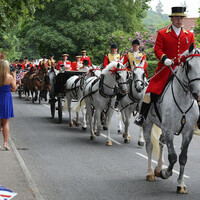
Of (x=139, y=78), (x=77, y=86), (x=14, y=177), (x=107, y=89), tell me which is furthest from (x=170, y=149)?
(x=77, y=86)

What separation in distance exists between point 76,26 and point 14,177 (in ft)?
122

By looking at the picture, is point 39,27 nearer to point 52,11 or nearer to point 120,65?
point 52,11

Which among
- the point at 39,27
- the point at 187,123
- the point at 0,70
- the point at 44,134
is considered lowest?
the point at 44,134

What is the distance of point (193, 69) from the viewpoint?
6.96m

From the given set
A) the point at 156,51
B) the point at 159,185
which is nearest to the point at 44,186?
the point at 159,185

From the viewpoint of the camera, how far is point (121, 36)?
3666 centimetres

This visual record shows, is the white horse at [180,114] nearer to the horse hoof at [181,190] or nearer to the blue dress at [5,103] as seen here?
the horse hoof at [181,190]

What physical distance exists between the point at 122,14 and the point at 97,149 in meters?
37.0

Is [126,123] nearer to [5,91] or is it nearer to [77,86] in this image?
[5,91]

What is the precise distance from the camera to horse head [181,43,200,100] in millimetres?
6828

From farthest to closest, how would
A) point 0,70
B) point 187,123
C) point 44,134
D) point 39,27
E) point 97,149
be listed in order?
point 39,27, point 44,134, point 97,149, point 0,70, point 187,123

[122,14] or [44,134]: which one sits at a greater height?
[122,14]

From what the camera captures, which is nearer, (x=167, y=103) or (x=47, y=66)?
(x=167, y=103)

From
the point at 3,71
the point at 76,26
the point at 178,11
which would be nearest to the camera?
the point at 178,11
